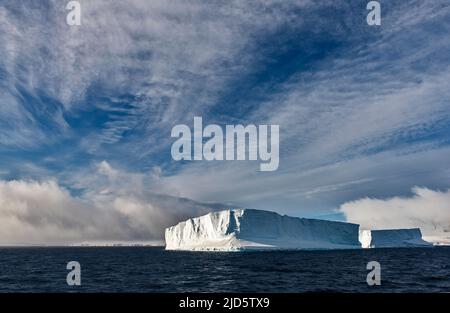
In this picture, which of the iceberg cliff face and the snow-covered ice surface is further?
the snow-covered ice surface

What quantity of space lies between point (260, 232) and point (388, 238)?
70.2m

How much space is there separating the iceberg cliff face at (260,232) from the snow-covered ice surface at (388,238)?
1976cm

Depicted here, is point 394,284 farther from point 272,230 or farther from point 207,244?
point 207,244

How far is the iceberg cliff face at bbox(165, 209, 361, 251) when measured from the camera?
296 ft

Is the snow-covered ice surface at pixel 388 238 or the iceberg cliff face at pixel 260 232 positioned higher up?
the iceberg cliff face at pixel 260 232

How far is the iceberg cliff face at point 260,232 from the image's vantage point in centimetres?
9031

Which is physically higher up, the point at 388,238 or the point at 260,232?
the point at 260,232

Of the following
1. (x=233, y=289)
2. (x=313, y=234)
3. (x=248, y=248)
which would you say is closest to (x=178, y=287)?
(x=233, y=289)

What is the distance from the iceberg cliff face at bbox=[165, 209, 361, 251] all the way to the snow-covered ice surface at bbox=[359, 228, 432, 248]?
19755mm

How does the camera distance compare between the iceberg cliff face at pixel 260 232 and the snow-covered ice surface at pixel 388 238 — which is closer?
the iceberg cliff face at pixel 260 232

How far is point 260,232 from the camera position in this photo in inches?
3637

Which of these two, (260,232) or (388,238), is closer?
(260,232)
